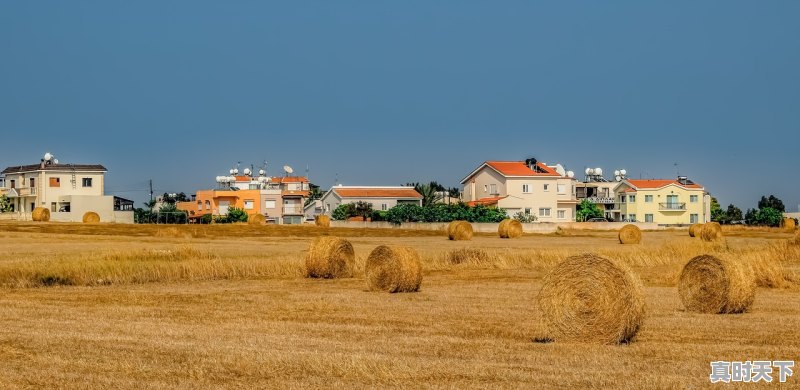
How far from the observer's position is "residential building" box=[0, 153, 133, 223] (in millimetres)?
102000

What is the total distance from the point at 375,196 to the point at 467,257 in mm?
76760

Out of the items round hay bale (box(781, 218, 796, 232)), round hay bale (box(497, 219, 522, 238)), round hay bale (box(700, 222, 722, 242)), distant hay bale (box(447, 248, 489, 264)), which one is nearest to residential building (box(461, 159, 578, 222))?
round hay bale (box(781, 218, 796, 232))

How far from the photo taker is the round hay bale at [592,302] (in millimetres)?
18266

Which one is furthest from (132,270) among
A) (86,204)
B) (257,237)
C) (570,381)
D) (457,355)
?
(86,204)

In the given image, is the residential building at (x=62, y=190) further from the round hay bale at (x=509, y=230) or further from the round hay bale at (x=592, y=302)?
the round hay bale at (x=592, y=302)

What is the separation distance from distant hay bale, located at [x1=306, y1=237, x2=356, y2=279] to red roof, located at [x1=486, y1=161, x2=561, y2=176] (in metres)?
74.8

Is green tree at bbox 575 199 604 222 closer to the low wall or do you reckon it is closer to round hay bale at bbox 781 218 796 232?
the low wall

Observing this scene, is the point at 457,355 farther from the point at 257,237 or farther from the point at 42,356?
the point at 257,237

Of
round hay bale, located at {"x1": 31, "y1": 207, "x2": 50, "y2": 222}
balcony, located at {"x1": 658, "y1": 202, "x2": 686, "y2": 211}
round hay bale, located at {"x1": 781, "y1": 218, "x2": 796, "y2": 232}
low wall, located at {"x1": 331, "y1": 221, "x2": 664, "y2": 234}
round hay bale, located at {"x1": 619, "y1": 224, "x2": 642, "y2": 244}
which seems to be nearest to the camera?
round hay bale, located at {"x1": 619, "y1": 224, "x2": 642, "y2": 244}

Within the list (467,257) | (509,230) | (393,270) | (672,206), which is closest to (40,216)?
(509,230)

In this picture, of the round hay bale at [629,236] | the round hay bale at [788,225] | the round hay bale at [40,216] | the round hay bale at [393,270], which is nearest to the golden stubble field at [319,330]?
the round hay bale at [393,270]

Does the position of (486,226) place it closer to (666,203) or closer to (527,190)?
(527,190)

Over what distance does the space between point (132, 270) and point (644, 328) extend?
18946mm

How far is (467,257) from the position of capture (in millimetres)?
40812
